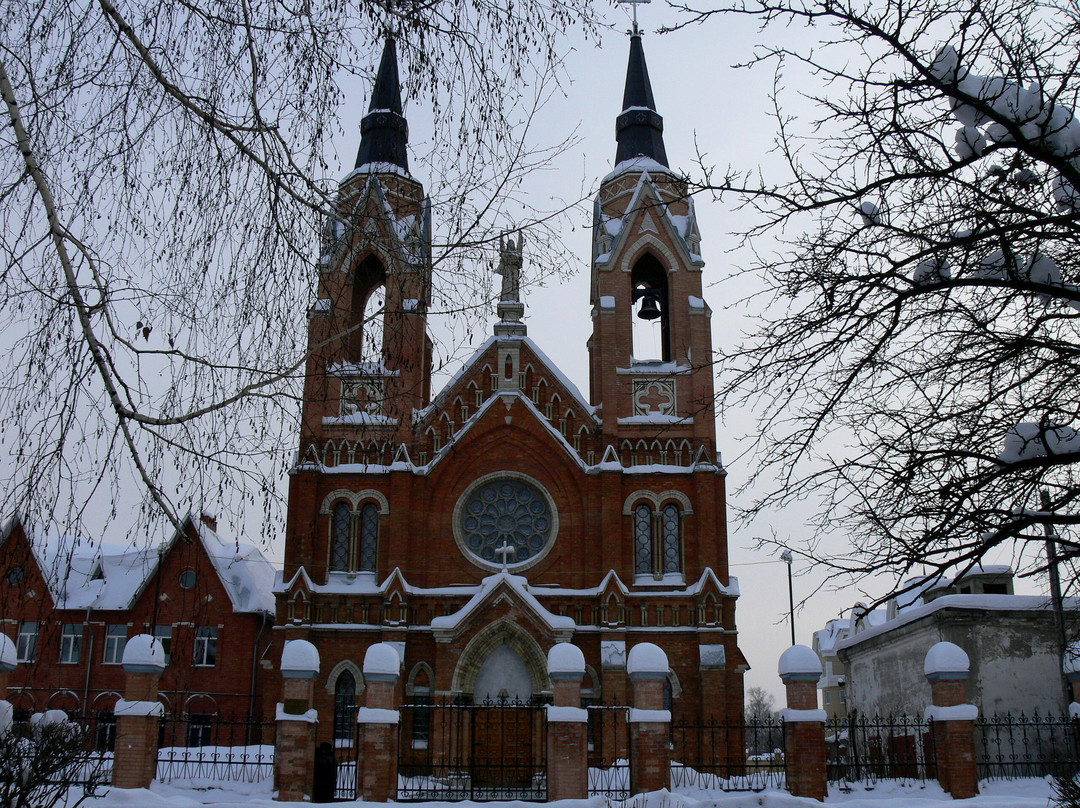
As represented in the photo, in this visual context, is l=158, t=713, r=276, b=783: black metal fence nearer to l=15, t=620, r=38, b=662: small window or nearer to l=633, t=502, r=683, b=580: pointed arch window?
l=15, t=620, r=38, b=662: small window

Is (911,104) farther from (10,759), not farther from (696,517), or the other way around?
(696,517)

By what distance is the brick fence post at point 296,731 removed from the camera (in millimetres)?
13844

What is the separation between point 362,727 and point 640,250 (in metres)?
18.0

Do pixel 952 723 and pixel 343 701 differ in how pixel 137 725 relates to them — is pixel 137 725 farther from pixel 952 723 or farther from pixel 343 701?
pixel 952 723

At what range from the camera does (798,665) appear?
550 inches

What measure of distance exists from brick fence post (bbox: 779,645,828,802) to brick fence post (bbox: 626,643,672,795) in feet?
5.92

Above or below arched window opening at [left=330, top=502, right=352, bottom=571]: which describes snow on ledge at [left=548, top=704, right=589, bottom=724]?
below

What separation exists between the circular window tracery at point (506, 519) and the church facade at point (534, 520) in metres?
0.04

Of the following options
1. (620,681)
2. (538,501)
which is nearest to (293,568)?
(538,501)

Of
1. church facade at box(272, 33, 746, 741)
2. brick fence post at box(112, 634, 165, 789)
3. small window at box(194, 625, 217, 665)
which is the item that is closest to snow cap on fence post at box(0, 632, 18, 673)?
brick fence post at box(112, 634, 165, 789)

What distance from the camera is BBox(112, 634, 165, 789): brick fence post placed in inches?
534

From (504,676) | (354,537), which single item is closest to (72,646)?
(354,537)

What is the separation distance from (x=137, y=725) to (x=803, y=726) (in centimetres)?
950

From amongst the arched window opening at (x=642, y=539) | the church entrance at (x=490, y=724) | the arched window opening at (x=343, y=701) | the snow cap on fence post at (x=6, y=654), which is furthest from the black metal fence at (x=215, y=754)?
the arched window opening at (x=642, y=539)
